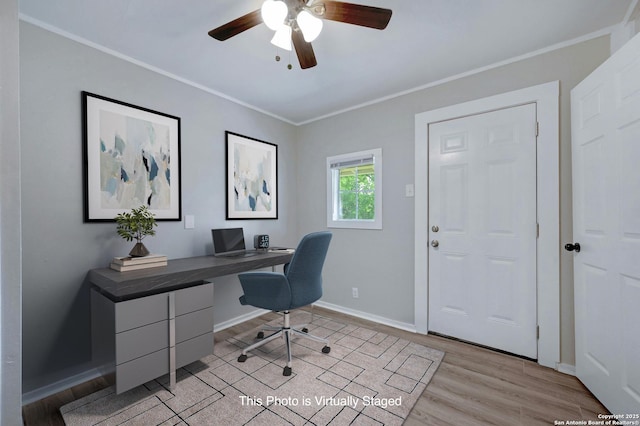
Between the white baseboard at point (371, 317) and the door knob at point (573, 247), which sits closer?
the door knob at point (573, 247)

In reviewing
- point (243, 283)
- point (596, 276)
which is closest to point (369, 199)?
point (243, 283)

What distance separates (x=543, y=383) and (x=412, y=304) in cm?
106

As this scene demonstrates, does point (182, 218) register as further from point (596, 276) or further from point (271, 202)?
point (596, 276)

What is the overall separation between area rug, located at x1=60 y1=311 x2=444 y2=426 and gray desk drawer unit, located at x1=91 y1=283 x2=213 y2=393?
0.51 feet

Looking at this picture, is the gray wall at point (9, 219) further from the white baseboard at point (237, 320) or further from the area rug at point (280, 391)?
the white baseboard at point (237, 320)

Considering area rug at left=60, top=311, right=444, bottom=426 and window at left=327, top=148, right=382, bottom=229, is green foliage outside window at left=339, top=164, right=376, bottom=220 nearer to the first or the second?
window at left=327, top=148, right=382, bottom=229

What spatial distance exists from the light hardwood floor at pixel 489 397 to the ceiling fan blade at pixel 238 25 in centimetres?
231

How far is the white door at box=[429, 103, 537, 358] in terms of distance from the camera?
82.6 inches

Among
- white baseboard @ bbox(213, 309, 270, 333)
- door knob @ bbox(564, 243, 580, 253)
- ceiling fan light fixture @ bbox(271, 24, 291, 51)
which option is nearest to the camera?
ceiling fan light fixture @ bbox(271, 24, 291, 51)

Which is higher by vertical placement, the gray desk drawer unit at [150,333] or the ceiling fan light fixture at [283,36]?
the ceiling fan light fixture at [283,36]

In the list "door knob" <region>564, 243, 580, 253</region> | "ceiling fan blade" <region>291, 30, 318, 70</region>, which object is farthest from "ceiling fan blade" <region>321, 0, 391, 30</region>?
"door knob" <region>564, 243, 580, 253</region>

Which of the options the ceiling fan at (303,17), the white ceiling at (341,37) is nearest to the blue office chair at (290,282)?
the ceiling fan at (303,17)

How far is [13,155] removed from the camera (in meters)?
1.09

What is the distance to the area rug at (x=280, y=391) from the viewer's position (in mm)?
1519
